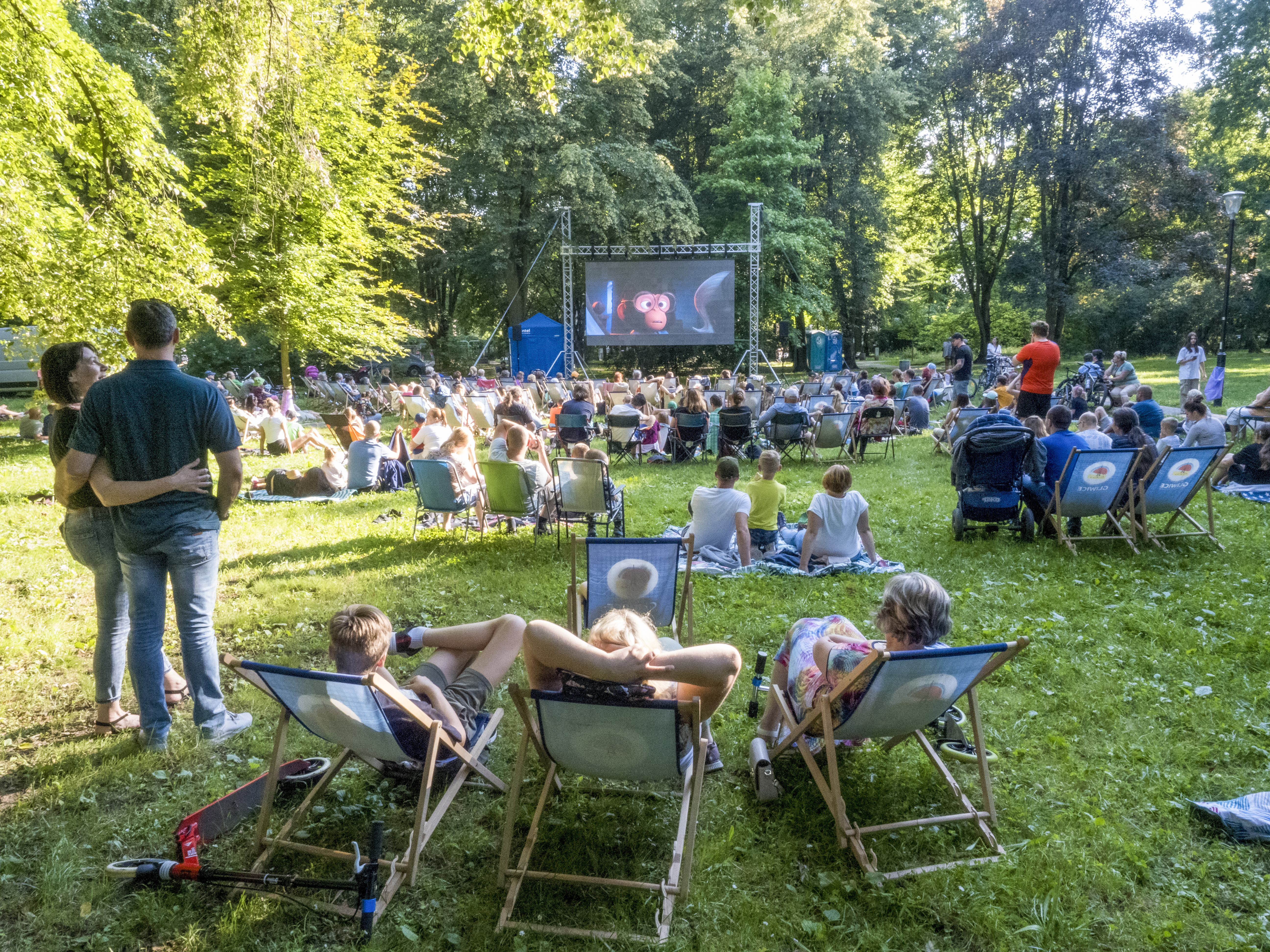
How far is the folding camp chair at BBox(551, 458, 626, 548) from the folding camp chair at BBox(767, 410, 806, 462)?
467cm

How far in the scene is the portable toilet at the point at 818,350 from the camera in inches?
1019

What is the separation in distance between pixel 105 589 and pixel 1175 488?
281 inches

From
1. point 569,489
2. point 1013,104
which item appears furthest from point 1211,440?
point 1013,104

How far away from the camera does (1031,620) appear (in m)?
4.79

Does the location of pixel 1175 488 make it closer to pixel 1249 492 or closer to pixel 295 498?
pixel 1249 492

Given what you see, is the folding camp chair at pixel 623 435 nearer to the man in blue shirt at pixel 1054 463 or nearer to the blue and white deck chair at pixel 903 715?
the man in blue shirt at pixel 1054 463

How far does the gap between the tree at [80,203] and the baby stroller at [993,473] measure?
736cm

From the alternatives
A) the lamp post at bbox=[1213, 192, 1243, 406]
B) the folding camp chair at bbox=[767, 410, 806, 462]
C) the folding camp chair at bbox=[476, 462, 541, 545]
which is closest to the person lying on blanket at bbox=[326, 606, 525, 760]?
the folding camp chair at bbox=[476, 462, 541, 545]

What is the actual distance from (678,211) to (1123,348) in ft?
62.0

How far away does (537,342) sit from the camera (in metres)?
23.2

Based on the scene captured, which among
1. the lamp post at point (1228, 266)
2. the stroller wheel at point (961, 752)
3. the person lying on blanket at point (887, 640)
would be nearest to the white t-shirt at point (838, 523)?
the stroller wheel at point (961, 752)

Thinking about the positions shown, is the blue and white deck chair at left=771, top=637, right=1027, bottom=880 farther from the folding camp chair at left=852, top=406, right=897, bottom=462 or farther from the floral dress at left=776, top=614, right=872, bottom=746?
the folding camp chair at left=852, top=406, right=897, bottom=462

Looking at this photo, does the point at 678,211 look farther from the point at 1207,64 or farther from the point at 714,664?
the point at 714,664

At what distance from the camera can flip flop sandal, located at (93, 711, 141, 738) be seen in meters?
3.43
